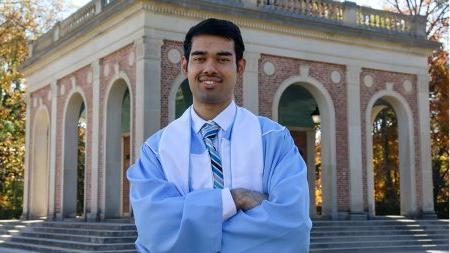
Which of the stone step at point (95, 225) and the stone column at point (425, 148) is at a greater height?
the stone column at point (425, 148)

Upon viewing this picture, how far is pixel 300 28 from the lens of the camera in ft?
62.8

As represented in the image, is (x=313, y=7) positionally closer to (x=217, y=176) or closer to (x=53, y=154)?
(x=53, y=154)

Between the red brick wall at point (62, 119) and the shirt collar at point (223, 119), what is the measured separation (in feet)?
56.6

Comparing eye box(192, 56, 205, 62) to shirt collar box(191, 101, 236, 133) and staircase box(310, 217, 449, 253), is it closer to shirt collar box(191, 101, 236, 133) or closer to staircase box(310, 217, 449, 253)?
shirt collar box(191, 101, 236, 133)

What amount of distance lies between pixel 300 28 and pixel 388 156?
12.0m

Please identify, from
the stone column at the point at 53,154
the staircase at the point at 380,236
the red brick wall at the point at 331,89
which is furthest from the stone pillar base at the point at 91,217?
the staircase at the point at 380,236

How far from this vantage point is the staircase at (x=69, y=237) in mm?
13656

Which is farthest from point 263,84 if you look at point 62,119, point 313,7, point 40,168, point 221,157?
point 221,157

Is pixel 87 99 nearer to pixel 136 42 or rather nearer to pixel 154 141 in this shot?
pixel 136 42

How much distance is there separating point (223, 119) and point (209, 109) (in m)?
0.08

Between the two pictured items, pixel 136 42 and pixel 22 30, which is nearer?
pixel 136 42

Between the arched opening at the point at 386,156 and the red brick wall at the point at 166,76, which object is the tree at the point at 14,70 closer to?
the red brick wall at the point at 166,76

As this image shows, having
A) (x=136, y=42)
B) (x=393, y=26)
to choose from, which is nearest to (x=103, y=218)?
(x=136, y=42)

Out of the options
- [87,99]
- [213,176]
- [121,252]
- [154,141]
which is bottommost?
[121,252]
